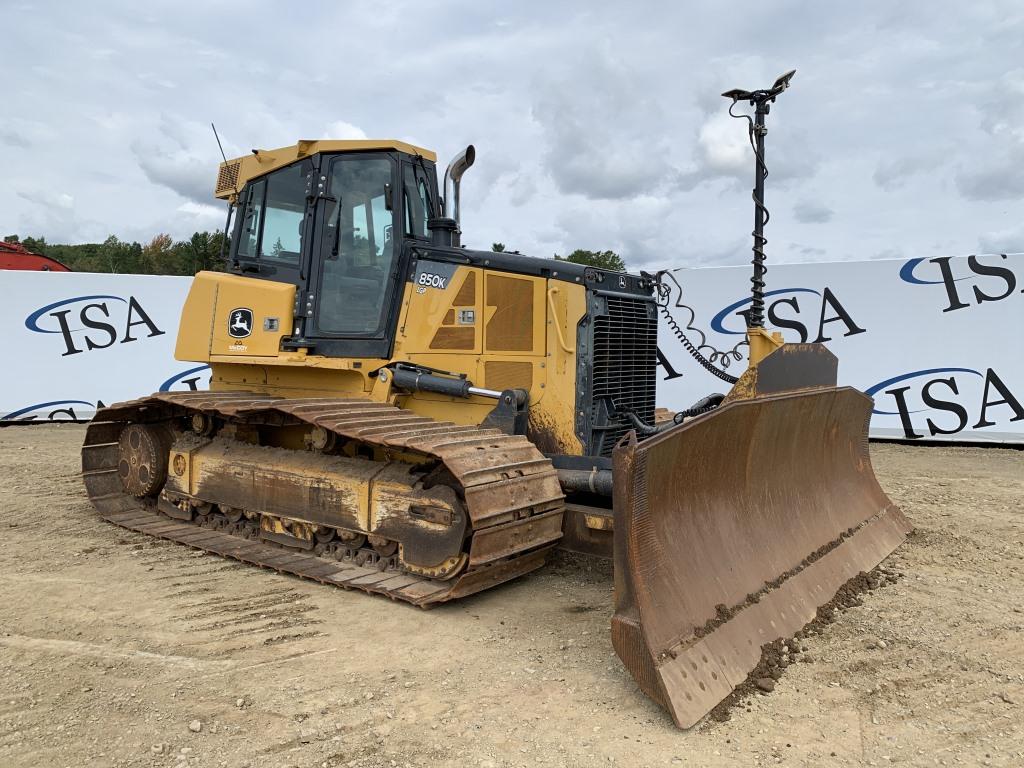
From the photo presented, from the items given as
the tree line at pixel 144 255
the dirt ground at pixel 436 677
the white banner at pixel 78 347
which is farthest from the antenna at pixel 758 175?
the tree line at pixel 144 255

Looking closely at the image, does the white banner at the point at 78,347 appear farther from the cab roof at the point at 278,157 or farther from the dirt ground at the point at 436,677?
the dirt ground at the point at 436,677

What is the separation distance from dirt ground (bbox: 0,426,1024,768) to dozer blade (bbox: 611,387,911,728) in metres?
0.22

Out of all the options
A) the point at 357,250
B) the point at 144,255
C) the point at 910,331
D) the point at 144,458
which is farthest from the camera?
the point at 144,255

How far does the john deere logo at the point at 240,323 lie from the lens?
6324mm

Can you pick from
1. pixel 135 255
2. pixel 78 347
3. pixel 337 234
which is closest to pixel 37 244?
pixel 135 255

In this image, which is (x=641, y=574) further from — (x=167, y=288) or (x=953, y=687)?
(x=167, y=288)

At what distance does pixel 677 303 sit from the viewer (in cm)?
1271

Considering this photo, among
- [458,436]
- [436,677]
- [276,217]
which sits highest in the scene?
[276,217]

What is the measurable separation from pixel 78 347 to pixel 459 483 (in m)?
11.4

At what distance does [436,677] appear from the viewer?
12.1 ft

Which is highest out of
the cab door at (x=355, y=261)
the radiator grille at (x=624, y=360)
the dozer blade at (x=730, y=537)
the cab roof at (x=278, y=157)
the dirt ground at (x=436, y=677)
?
the cab roof at (x=278, y=157)

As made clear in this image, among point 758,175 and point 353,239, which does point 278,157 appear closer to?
point 353,239

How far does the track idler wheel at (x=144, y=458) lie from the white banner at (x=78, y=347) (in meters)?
6.84

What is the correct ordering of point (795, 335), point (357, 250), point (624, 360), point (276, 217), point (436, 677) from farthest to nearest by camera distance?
point (795, 335) → point (276, 217) → point (357, 250) → point (624, 360) → point (436, 677)
